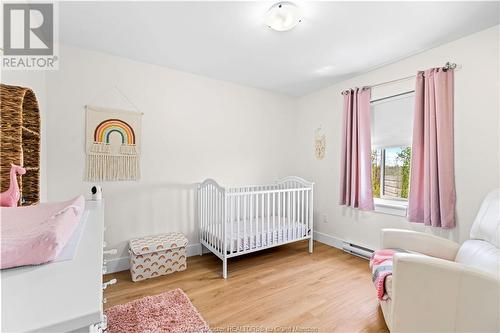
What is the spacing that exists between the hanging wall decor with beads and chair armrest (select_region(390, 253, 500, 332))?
2.48 metres

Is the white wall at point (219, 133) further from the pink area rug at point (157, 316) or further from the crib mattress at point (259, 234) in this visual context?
the pink area rug at point (157, 316)

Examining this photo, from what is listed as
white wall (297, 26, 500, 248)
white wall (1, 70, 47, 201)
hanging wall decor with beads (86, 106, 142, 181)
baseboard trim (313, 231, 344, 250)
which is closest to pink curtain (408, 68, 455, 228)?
white wall (297, 26, 500, 248)

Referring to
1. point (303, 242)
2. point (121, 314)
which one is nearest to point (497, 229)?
point (303, 242)

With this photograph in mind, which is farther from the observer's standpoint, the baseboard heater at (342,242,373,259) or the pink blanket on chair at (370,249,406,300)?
the baseboard heater at (342,242,373,259)

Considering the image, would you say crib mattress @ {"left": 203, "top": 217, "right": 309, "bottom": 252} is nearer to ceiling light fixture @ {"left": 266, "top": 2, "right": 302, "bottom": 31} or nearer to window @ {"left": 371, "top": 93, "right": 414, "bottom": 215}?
window @ {"left": 371, "top": 93, "right": 414, "bottom": 215}

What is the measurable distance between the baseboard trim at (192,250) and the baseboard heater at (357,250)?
0.36ft

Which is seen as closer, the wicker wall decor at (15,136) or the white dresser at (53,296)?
the white dresser at (53,296)

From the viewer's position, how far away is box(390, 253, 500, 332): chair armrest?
43.4 inches

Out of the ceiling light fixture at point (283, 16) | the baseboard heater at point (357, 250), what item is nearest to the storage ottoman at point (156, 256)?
the baseboard heater at point (357, 250)

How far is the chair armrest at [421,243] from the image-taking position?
1.71 meters

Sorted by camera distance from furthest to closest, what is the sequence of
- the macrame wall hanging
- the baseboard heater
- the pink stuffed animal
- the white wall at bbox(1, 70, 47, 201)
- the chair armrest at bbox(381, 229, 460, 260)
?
the macrame wall hanging < the baseboard heater < the chair armrest at bbox(381, 229, 460, 260) < the white wall at bbox(1, 70, 47, 201) < the pink stuffed animal

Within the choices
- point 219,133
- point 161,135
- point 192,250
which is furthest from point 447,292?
point 161,135

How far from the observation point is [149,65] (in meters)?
2.49

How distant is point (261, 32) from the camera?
74.7 inches
